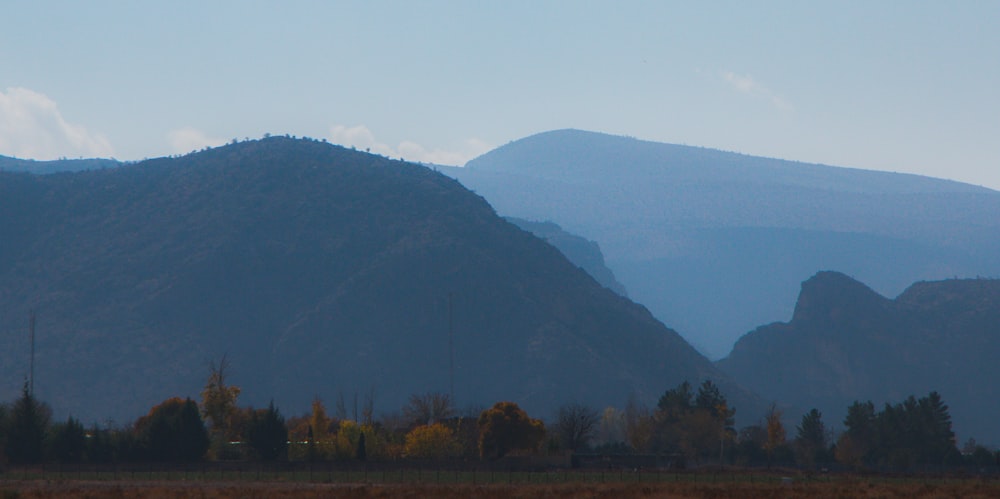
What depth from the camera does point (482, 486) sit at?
73.0 m

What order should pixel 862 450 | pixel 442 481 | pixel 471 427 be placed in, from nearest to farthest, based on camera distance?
1. pixel 442 481
2. pixel 471 427
3. pixel 862 450

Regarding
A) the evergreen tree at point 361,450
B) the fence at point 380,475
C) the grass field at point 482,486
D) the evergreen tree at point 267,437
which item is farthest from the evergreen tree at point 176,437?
the grass field at point 482,486

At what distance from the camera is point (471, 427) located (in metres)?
128

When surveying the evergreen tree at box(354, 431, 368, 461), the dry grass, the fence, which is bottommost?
the dry grass

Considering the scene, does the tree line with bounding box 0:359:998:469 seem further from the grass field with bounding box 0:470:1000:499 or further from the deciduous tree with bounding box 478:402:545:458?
the grass field with bounding box 0:470:1000:499

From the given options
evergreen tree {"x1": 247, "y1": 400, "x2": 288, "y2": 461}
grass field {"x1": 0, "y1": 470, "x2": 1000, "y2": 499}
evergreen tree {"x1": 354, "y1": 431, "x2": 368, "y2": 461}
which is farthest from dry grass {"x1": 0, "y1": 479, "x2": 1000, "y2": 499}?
evergreen tree {"x1": 354, "y1": 431, "x2": 368, "y2": 461}

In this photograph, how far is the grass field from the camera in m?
67.1

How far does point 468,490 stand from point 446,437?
46491 mm

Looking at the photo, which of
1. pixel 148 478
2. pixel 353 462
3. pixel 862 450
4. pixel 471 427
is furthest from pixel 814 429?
pixel 148 478

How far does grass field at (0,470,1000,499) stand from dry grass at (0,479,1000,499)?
0.05 meters

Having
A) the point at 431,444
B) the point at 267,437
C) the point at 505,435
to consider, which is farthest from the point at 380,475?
the point at 505,435

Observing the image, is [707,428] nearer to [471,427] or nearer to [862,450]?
[862,450]

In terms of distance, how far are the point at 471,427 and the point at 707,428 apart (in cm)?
3951

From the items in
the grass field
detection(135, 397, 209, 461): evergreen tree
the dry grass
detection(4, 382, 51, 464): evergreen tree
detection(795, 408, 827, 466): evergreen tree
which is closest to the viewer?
the dry grass
